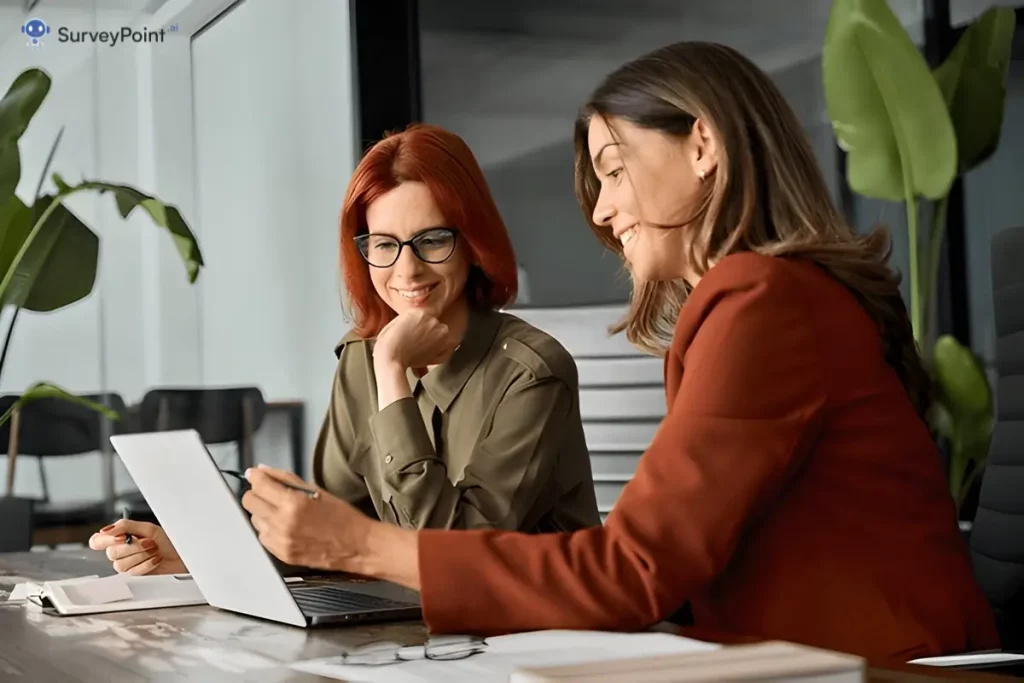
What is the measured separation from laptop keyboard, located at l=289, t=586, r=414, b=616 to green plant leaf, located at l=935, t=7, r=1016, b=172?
2.40m

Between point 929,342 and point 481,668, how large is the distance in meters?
2.78

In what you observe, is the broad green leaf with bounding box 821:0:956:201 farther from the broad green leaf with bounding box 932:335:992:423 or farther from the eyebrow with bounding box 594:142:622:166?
the eyebrow with bounding box 594:142:622:166

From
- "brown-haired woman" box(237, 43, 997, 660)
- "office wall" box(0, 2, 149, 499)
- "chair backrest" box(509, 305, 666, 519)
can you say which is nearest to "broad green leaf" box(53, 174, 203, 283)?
"chair backrest" box(509, 305, 666, 519)

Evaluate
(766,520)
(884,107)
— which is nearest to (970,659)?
(766,520)

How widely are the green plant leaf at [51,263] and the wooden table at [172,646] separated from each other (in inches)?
75.9

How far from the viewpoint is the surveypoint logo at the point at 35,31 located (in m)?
4.43

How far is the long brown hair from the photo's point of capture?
126cm

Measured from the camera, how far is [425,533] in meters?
1.14

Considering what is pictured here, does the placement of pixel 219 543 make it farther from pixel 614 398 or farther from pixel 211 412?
pixel 211 412

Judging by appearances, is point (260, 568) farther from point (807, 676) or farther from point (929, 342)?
point (929, 342)

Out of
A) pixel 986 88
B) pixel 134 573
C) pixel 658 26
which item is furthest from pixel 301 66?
pixel 134 573

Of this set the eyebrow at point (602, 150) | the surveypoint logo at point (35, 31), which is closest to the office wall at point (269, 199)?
the surveypoint logo at point (35, 31)

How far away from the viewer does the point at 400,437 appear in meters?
1.66

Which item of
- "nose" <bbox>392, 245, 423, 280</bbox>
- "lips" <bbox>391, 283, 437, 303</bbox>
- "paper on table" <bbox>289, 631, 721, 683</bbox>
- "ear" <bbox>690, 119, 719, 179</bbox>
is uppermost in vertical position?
"ear" <bbox>690, 119, 719, 179</bbox>
